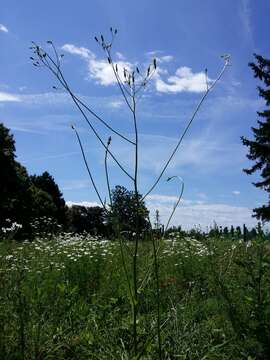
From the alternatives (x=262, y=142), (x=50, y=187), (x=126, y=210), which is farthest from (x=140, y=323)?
(x=50, y=187)

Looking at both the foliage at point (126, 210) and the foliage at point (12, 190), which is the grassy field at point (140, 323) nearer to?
the foliage at point (126, 210)

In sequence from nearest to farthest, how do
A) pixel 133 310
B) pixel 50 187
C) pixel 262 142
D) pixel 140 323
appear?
pixel 133 310 → pixel 140 323 → pixel 262 142 → pixel 50 187

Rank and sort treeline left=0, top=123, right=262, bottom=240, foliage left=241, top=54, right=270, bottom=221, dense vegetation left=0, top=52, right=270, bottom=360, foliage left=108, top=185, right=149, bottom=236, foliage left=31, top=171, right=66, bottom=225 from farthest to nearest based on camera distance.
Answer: foliage left=31, top=171, right=66, bottom=225
foliage left=241, top=54, right=270, bottom=221
treeline left=0, top=123, right=262, bottom=240
dense vegetation left=0, top=52, right=270, bottom=360
foliage left=108, top=185, right=149, bottom=236

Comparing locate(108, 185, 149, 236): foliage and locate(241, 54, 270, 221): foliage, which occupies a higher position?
locate(241, 54, 270, 221): foliage

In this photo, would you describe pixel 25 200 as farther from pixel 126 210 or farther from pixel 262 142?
pixel 126 210

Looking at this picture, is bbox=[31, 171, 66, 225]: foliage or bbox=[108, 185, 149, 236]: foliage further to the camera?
bbox=[31, 171, 66, 225]: foliage

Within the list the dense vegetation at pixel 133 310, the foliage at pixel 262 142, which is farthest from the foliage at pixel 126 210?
the foliage at pixel 262 142

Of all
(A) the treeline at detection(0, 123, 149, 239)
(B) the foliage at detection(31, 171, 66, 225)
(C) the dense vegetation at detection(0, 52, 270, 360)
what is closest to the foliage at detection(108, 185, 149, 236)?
(C) the dense vegetation at detection(0, 52, 270, 360)

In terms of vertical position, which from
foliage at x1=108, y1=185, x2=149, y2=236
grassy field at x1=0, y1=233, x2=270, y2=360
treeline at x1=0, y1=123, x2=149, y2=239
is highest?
treeline at x1=0, y1=123, x2=149, y2=239

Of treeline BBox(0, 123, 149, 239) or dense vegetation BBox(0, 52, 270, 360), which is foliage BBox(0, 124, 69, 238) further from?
dense vegetation BBox(0, 52, 270, 360)

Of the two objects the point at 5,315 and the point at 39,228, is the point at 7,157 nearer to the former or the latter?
the point at 39,228

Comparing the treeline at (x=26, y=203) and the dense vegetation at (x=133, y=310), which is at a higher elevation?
the treeline at (x=26, y=203)

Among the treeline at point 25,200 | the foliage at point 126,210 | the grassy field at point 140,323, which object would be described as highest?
the treeline at point 25,200

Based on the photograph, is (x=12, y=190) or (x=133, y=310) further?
(x=12, y=190)
